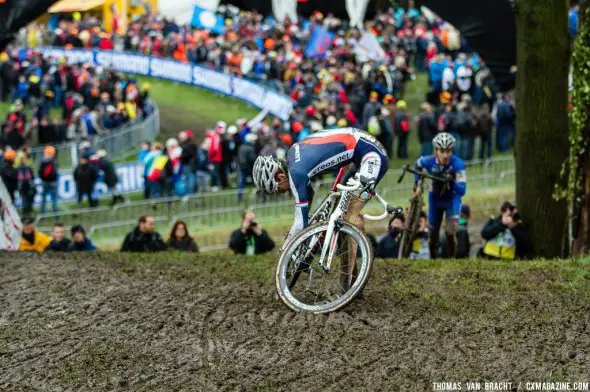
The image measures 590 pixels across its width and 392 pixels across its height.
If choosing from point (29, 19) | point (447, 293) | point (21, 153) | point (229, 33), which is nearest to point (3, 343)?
point (447, 293)

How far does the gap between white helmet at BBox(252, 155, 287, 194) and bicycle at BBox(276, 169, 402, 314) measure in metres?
0.46

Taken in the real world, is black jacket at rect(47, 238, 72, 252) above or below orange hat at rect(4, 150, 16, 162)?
below

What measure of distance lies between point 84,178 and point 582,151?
1137cm

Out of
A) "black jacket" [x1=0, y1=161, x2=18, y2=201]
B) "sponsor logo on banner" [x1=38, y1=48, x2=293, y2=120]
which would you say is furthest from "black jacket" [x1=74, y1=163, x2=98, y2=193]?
"sponsor logo on banner" [x1=38, y1=48, x2=293, y2=120]

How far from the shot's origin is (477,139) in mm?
26938

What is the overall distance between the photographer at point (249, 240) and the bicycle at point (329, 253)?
16.7ft

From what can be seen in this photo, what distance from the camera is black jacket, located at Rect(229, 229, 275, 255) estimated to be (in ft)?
50.7

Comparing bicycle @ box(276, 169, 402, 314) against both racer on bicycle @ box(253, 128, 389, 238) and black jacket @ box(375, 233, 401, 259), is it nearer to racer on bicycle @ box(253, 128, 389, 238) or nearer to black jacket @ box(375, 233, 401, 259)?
racer on bicycle @ box(253, 128, 389, 238)

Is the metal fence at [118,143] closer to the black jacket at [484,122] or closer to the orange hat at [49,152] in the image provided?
the orange hat at [49,152]

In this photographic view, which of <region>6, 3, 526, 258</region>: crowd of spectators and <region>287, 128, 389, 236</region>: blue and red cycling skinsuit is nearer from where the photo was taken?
<region>287, 128, 389, 236</region>: blue and red cycling skinsuit

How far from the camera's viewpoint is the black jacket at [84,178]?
2248cm

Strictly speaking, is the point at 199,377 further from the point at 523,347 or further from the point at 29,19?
the point at 29,19

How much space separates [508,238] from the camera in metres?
14.3

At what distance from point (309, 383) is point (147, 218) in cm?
727
